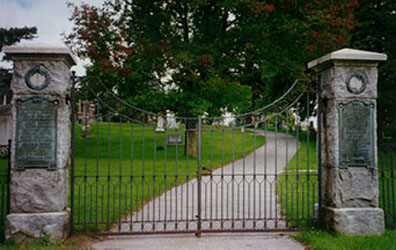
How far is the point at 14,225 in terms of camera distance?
561cm

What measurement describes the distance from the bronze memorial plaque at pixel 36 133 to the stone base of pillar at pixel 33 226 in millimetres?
757

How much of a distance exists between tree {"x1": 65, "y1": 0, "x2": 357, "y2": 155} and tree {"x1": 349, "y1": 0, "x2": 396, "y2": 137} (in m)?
4.77

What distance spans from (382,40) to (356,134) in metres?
17.2

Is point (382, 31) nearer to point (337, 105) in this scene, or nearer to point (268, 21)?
point (268, 21)

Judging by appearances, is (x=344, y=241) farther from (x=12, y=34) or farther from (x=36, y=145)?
(x=12, y=34)

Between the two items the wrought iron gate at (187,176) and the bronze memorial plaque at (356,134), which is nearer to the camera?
the bronze memorial plaque at (356,134)

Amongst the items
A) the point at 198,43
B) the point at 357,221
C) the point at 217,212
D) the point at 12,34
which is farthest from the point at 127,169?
the point at 12,34

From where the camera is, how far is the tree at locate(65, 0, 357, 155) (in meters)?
14.7

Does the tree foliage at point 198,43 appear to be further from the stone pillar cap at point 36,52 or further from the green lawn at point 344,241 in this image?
the green lawn at point 344,241

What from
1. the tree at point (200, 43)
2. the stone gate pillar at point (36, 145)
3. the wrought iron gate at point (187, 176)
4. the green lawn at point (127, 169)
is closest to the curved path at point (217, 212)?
the wrought iron gate at point (187, 176)

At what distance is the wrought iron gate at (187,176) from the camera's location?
6402mm

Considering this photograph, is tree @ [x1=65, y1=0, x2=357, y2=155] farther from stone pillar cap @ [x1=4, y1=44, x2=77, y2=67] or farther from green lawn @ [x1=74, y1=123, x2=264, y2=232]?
stone pillar cap @ [x1=4, y1=44, x2=77, y2=67]

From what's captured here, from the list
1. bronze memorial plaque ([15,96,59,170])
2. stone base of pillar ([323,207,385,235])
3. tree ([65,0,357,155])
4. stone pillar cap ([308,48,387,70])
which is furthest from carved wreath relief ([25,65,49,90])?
tree ([65,0,357,155])

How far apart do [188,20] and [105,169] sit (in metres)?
8.11
